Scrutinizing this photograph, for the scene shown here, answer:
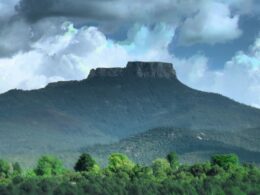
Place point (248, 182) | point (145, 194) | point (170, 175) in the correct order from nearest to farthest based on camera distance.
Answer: point (145, 194) < point (248, 182) < point (170, 175)

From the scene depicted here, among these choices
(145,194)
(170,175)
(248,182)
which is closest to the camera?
(145,194)

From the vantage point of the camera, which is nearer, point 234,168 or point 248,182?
point 248,182

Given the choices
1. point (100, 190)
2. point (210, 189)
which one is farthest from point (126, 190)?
point (210, 189)

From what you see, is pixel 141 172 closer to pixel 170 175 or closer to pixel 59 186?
pixel 170 175

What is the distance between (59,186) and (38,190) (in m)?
3.42

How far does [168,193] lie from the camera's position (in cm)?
14362

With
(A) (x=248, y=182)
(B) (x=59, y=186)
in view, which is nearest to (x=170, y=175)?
(A) (x=248, y=182)

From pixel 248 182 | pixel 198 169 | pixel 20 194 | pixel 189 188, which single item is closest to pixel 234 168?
pixel 198 169

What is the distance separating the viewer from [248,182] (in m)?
156

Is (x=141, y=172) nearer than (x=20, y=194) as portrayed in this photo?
No

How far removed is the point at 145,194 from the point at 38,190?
17487 millimetres

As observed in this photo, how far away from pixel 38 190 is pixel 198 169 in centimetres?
4223

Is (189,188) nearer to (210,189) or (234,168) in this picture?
(210,189)

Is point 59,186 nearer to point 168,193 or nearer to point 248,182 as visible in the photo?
point 168,193
